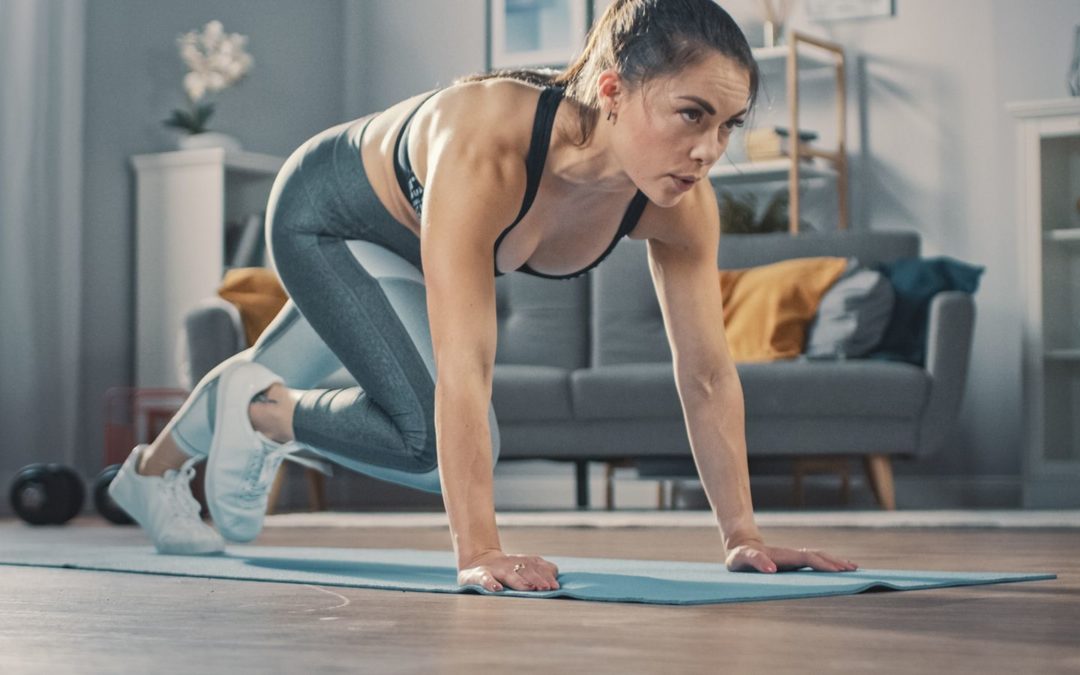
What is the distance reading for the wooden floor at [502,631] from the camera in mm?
953

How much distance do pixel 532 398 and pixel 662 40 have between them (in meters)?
2.59

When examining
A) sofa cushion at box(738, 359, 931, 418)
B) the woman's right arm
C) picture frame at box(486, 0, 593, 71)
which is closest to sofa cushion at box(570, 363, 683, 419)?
sofa cushion at box(738, 359, 931, 418)

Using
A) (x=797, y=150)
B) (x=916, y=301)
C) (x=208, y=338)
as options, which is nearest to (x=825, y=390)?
(x=916, y=301)

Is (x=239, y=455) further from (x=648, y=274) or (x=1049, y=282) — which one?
(x=1049, y=282)

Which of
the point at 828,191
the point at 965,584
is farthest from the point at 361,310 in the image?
the point at 828,191

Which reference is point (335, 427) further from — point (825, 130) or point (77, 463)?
point (825, 130)

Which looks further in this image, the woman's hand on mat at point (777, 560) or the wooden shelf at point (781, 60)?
the wooden shelf at point (781, 60)

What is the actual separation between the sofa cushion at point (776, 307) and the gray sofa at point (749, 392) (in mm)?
180

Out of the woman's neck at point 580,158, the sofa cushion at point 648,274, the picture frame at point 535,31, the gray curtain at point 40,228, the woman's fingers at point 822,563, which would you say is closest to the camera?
the woman's neck at point 580,158

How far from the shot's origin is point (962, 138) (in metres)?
5.06

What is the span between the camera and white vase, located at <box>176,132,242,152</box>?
5.13 meters

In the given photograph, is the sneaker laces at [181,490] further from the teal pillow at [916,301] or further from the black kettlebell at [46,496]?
the teal pillow at [916,301]

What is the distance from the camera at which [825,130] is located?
5.23 m

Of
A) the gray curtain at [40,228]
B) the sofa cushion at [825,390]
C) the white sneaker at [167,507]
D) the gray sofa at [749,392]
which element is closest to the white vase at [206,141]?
the gray curtain at [40,228]
